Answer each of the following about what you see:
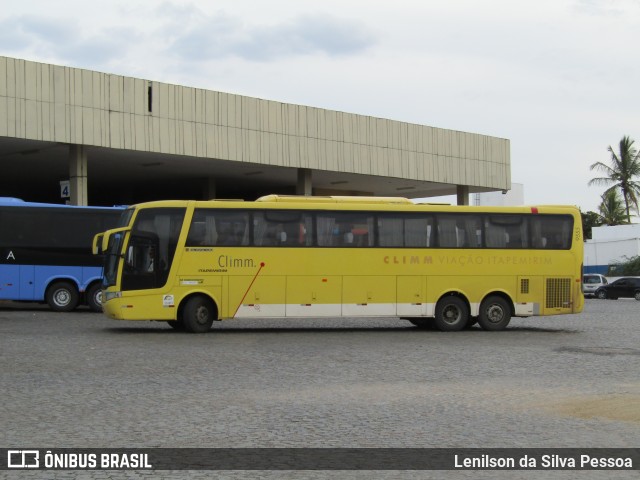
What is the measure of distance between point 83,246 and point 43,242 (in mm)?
1216

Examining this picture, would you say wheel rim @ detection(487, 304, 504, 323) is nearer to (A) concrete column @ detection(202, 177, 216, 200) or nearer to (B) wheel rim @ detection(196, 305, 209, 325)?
(B) wheel rim @ detection(196, 305, 209, 325)

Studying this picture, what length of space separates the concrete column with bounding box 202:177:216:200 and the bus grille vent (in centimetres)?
2641

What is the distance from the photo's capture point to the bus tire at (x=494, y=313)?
Answer: 24.1 m

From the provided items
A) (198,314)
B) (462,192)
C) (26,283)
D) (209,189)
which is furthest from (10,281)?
(462,192)

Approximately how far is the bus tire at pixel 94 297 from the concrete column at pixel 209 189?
1743cm

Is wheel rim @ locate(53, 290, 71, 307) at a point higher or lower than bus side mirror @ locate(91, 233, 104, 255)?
→ lower

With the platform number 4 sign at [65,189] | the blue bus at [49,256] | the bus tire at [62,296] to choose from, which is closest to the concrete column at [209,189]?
the platform number 4 sign at [65,189]

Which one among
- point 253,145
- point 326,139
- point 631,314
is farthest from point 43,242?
point 631,314

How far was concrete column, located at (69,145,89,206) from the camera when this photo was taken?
36.7 meters

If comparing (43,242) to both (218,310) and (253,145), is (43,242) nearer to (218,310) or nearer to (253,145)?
(218,310)

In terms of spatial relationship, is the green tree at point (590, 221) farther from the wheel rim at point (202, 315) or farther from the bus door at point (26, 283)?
the wheel rim at point (202, 315)

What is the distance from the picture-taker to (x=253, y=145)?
41.7 metres

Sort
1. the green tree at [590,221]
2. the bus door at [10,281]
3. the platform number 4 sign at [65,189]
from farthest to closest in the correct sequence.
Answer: the green tree at [590,221] < the platform number 4 sign at [65,189] < the bus door at [10,281]

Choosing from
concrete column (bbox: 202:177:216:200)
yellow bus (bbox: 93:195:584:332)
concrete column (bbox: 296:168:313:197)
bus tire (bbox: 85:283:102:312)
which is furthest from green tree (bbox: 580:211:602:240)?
yellow bus (bbox: 93:195:584:332)
